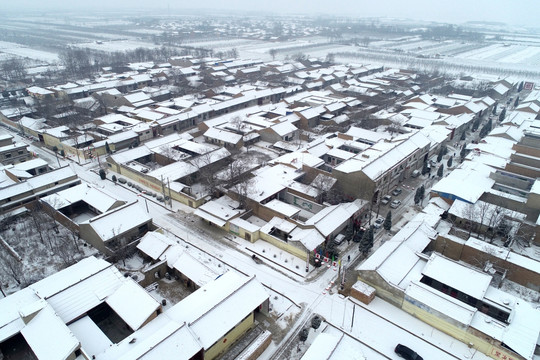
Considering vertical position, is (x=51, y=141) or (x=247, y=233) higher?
(x=51, y=141)

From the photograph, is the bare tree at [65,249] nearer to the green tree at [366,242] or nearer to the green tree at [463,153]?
the green tree at [366,242]

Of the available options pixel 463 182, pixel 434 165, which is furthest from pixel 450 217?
pixel 434 165

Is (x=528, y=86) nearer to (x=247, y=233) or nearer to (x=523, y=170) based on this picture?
(x=523, y=170)

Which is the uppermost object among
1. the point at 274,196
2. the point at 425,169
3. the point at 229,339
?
the point at 425,169

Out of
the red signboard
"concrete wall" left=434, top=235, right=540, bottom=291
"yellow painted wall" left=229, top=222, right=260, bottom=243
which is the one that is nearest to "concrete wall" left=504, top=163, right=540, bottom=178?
"concrete wall" left=434, top=235, right=540, bottom=291

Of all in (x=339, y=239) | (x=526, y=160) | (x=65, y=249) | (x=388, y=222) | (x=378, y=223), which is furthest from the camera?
(x=526, y=160)

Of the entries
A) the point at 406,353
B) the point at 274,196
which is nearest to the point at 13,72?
the point at 274,196

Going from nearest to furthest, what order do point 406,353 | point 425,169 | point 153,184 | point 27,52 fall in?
point 406,353 → point 153,184 → point 425,169 → point 27,52
